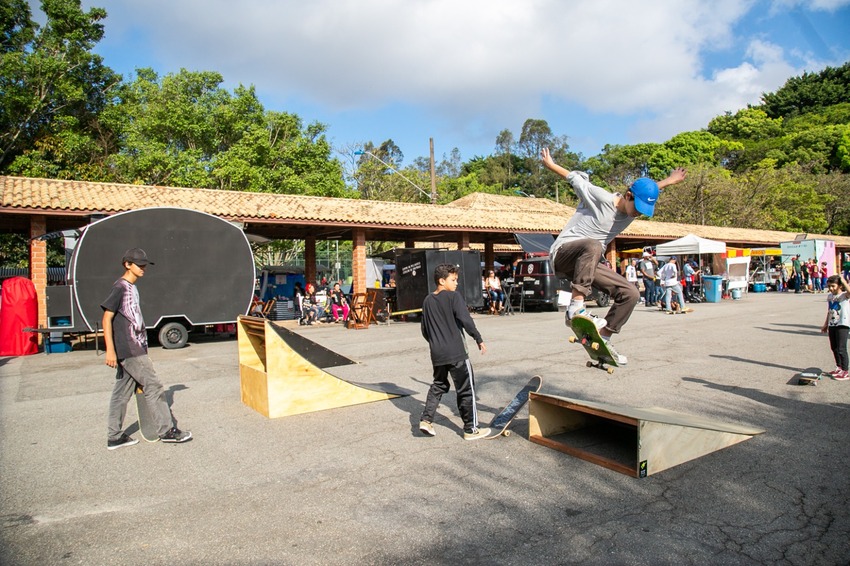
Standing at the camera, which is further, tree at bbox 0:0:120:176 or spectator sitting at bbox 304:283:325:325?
tree at bbox 0:0:120:176

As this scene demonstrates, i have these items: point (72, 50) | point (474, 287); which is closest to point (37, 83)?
point (72, 50)

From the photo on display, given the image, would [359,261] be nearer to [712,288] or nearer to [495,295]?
[495,295]

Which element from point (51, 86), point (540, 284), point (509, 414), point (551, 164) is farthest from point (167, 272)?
point (51, 86)

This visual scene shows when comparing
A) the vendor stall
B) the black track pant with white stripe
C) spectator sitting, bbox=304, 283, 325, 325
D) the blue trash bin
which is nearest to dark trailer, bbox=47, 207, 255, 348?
spectator sitting, bbox=304, 283, 325, 325

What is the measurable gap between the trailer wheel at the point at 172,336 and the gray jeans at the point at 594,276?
37.8 ft

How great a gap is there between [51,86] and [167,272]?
23.5m

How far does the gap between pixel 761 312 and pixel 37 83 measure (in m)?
35.3

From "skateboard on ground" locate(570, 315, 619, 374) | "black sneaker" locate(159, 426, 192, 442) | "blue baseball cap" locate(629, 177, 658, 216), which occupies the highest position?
"blue baseball cap" locate(629, 177, 658, 216)

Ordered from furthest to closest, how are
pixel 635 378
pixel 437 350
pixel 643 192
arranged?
pixel 635 378, pixel 437 350, pixel 643 192

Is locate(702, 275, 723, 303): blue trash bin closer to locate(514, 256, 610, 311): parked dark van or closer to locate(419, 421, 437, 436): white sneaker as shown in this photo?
locate(514, 256, 610, 311): parked dark van

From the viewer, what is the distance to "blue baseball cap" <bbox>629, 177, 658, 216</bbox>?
5.10 meters

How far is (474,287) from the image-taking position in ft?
70.0

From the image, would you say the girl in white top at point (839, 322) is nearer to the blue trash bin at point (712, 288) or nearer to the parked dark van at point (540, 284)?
the parked dark van at point (540, 284)

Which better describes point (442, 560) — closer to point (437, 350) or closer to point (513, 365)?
point (437, 350)
